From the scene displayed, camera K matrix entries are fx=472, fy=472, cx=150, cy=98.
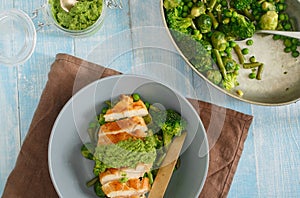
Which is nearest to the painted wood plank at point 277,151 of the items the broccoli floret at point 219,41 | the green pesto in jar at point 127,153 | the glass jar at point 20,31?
the broccoli floret at point 219,41

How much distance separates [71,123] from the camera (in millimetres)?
1896

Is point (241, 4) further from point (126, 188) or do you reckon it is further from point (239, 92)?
point (126, 188)

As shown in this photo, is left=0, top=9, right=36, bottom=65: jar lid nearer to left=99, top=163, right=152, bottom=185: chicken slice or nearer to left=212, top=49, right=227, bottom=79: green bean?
left=99, top=163, right=152, bottom=185: chicken slice

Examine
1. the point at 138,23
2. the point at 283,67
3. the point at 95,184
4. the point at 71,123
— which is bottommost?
the point at 95,184

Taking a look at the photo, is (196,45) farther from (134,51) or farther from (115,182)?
(115,182)

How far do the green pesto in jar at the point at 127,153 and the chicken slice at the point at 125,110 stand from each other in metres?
0.11

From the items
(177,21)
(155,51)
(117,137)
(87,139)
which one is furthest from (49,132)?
(177,21)

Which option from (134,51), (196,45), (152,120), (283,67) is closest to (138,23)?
(134,51)

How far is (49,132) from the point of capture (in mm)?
1954

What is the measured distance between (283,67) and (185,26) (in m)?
0.48

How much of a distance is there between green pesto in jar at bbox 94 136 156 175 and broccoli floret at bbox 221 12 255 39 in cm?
58

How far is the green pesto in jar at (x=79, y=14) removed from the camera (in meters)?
2.00


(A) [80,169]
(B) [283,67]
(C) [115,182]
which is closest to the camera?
(C) [115,182]

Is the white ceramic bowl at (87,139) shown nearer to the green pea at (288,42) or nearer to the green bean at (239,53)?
the green bean at (239,53)
